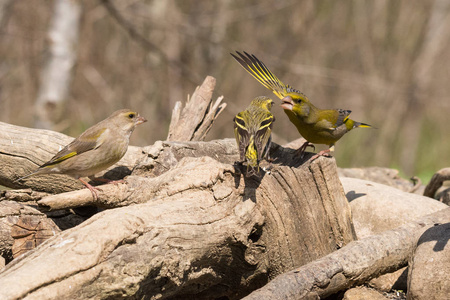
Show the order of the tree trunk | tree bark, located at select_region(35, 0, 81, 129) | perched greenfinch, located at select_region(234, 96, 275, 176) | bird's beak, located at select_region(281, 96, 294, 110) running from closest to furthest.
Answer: the tree trunk → perched greenfinch, located at select_region(234, 96, 275, 176) → bird's beak, located at select_region(281, 96, 294, 110) → tree bark, located at select_region(35, 0, 81, 129)

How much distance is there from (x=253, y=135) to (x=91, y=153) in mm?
1658

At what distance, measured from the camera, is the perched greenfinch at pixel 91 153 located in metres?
5.18

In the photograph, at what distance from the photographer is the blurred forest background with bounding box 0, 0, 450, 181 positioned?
1388cm

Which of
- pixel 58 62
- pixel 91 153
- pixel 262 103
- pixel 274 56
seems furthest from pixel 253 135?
pixel 274 56

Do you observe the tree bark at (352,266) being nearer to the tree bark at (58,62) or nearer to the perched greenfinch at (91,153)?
the perched greenfinch at (91,153)

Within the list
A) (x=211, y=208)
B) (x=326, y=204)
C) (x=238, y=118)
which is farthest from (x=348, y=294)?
(x=238, y=118)

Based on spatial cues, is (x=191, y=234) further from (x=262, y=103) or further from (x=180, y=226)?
(x=262, y=103)

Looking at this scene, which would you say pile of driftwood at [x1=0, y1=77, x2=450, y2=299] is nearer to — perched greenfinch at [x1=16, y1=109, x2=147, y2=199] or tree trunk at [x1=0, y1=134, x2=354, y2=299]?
tree trunk at [x1=0, y1=134, x2=354, y2=299]

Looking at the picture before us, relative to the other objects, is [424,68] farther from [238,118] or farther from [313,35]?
[238,118]

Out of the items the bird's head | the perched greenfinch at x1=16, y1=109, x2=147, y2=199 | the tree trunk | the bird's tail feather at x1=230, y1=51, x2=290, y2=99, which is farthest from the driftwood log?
the bird's tail feather at x1=230, y1=51, x2=290, y2=99

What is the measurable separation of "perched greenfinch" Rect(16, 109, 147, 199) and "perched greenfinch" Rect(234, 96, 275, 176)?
1.27 metres

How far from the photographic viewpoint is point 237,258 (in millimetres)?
4293

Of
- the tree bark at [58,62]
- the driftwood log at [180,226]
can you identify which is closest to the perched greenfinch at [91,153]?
the driftwood log at [180,226]

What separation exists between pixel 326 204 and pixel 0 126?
325 centimetres
